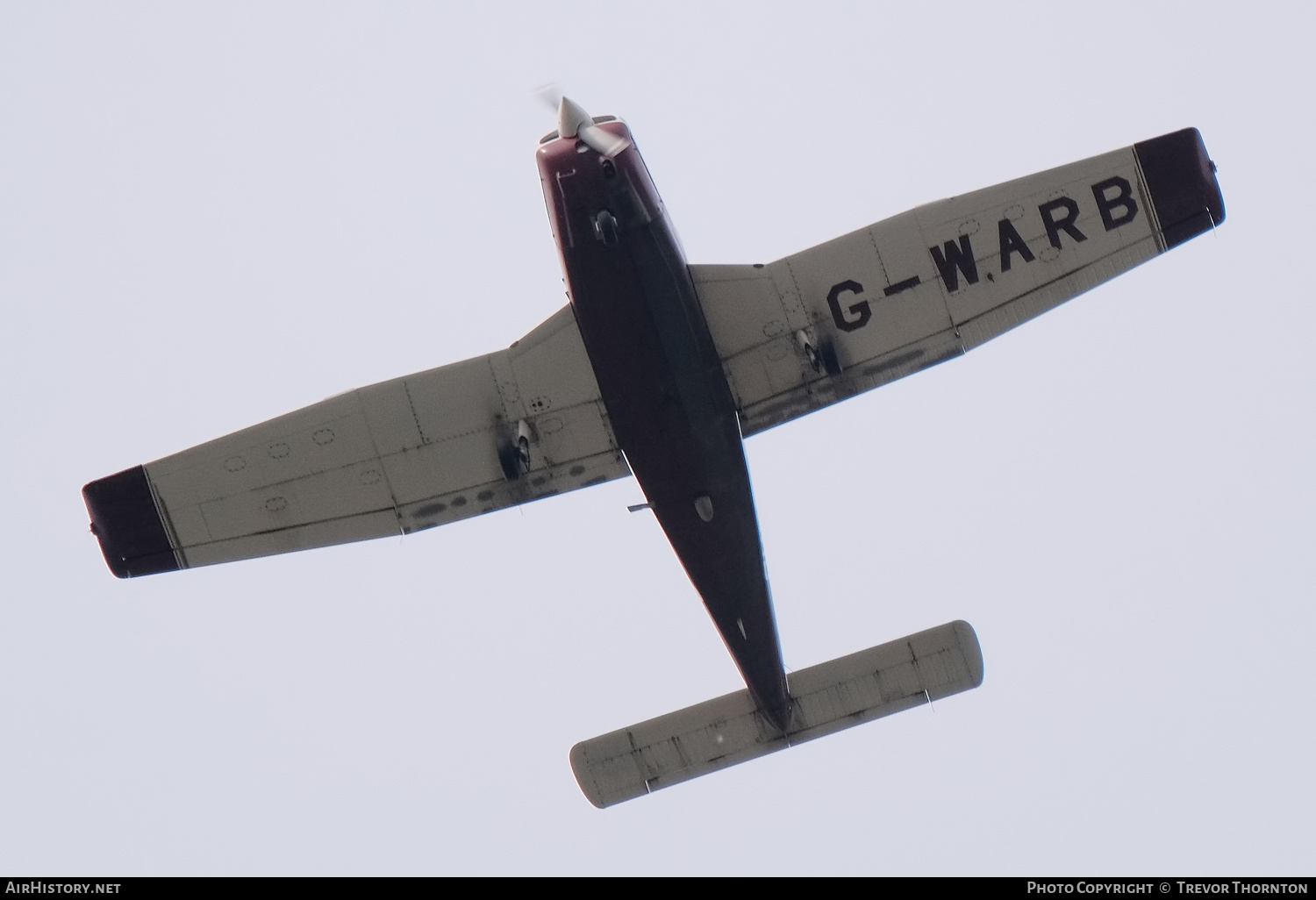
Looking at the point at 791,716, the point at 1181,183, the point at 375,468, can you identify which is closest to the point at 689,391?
the point at 375,468

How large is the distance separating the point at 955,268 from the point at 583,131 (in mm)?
4777

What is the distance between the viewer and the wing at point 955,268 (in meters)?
18.2

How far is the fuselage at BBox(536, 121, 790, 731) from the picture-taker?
53.9ft

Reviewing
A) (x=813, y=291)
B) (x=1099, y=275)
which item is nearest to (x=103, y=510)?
(x=813, y=291)

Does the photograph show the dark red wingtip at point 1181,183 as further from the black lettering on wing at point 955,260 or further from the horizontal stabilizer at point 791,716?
the horizontal stabilizer at point 791,716

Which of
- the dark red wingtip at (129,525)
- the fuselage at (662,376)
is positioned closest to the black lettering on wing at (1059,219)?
the fuselage at (662,376)

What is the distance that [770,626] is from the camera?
19.6 meters

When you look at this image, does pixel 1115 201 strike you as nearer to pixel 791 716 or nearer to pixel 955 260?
pixel 955 260

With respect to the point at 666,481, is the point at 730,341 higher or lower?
higher

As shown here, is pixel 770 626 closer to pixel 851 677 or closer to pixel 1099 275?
pixel 851 677

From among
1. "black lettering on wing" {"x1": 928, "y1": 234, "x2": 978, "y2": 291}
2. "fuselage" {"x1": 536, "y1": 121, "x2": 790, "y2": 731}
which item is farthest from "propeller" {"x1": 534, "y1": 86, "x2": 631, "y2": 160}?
"black lettering on wing" {"x1": 928, "y1": 234, "x2": 978, "y2": 291}
